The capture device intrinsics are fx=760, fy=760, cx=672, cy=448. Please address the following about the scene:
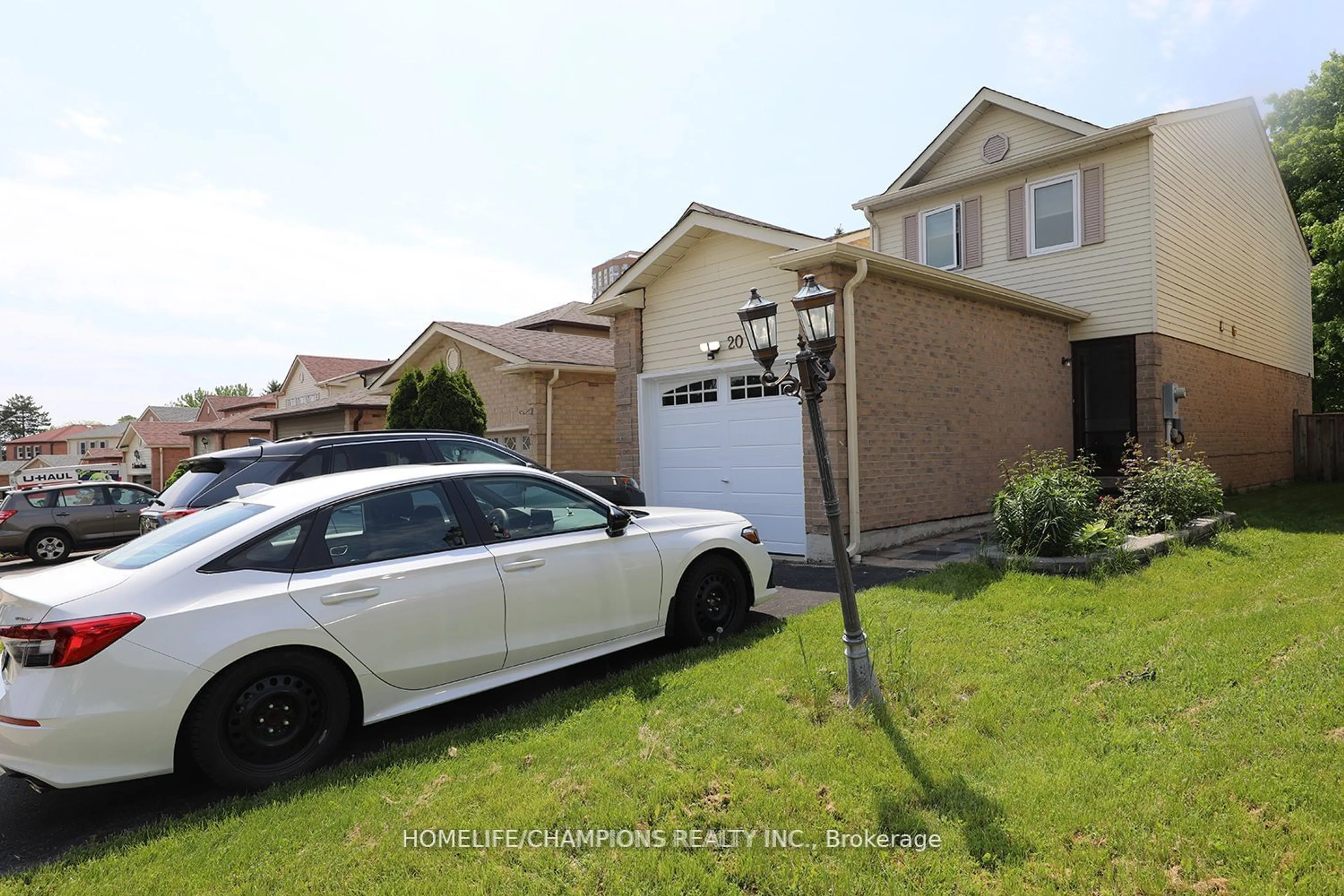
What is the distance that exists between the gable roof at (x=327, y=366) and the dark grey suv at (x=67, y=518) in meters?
15.3

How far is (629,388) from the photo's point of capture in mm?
11023

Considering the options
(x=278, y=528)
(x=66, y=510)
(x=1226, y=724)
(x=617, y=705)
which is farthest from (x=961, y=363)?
(x=66, y=510)

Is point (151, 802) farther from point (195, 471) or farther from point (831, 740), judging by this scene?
point (195, 471)

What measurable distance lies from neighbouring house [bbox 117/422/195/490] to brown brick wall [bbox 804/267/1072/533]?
3622 centimetres

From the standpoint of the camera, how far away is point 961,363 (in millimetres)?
9945

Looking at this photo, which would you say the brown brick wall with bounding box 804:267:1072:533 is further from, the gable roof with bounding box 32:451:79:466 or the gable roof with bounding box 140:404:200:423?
the gable roof with bounding box 32:451:79:466

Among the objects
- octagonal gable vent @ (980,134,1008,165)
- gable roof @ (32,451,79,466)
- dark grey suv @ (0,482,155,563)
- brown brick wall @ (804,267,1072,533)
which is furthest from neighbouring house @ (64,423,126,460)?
brown brick wall @ (804,267,1072,533)

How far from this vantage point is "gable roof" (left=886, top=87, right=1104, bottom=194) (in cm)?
1241

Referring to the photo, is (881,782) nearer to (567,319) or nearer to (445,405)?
(445,405)

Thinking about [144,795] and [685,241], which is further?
[685,241]

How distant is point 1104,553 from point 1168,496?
7.17 feet

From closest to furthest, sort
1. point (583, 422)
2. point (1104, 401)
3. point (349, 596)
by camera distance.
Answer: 1. point (349, 596)
2. point (1104, 401)
3. point (583, 422)

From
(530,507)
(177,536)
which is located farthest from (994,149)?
(177,536)

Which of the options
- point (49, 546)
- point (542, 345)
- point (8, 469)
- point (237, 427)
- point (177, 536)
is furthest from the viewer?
point (8, 469)
